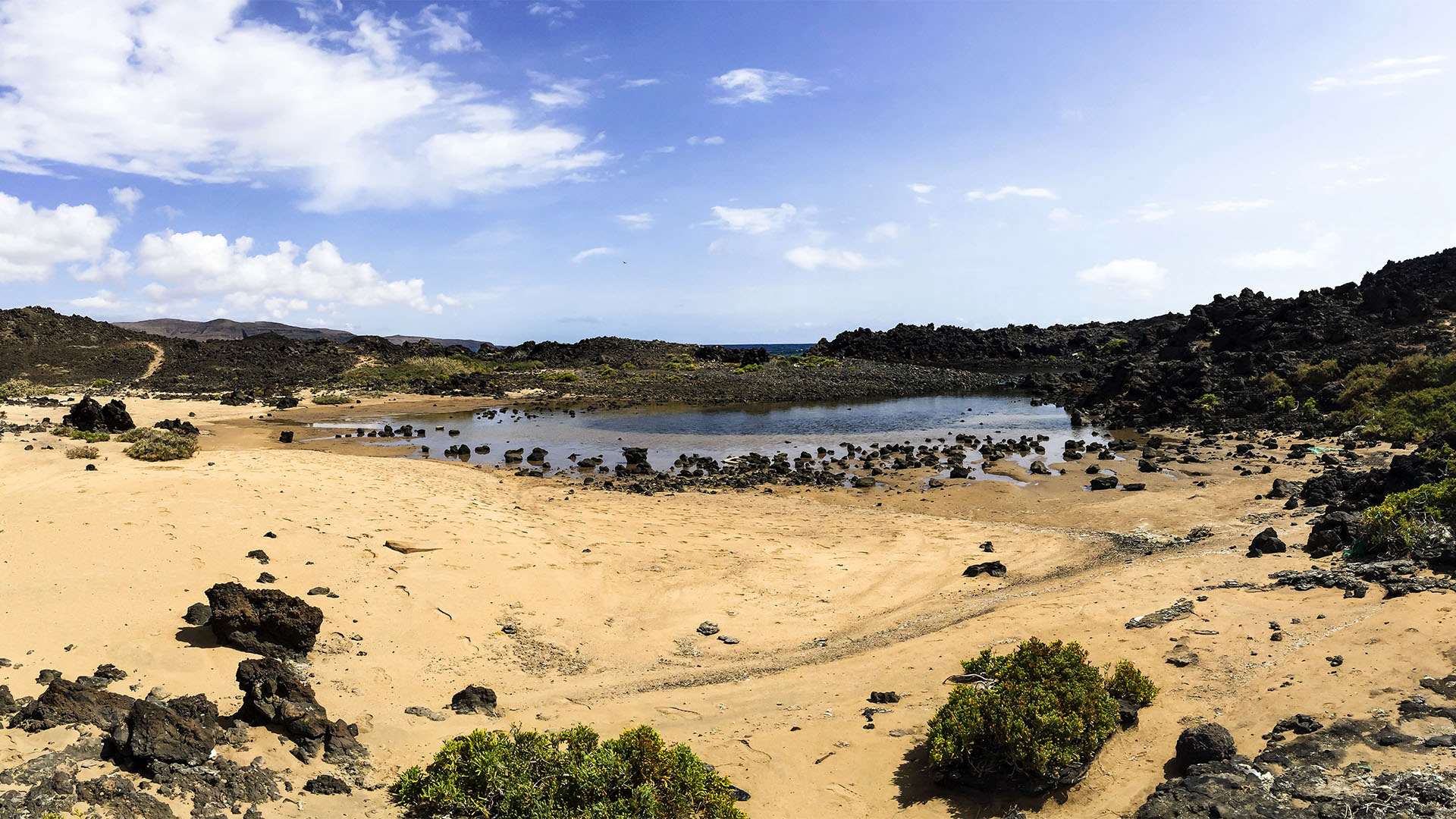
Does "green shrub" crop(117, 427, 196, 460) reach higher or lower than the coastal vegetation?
higher

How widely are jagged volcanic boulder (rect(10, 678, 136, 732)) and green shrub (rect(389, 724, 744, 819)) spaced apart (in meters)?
2.47

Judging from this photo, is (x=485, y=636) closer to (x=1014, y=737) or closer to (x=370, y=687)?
(x=370, y=687)

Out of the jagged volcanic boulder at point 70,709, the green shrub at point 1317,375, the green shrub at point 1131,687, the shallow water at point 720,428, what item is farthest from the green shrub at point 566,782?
the green shrub at point 1317,375

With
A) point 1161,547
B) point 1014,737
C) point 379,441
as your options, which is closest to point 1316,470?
point 1161,547

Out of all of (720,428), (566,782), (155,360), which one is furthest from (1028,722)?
(155,360)

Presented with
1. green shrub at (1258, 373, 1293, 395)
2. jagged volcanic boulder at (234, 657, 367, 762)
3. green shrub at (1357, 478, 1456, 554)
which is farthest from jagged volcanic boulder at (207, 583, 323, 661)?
green shrub at (1258, 373, 1293, 395)

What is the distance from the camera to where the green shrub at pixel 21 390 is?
36.1m

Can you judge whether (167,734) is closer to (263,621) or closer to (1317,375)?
(263,621)

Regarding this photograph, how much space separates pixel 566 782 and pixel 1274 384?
40121 mm

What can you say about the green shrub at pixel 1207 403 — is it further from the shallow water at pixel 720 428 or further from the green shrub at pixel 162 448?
the green shrub at pixel 162 448

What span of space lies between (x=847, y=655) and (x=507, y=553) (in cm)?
676

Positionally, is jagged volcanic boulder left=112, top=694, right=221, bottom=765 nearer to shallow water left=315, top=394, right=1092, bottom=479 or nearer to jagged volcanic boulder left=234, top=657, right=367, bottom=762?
jagged volcanic boulder left=234, top=657, right=367, bottom=762

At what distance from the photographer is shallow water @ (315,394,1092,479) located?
97.8 feet

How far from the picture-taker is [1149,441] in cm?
2805
